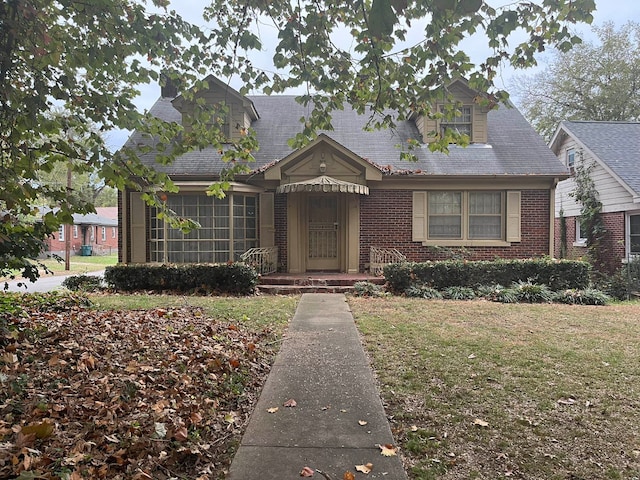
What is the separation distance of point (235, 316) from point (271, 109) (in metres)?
10.1

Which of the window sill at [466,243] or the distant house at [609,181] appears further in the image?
the distant house at [609,181]

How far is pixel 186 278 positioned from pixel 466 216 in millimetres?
8076

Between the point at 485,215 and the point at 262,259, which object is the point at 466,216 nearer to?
the point at 485,215

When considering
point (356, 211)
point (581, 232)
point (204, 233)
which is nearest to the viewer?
point (204, 233)

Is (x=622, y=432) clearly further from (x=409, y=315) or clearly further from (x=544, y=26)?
(x=409, y=315)

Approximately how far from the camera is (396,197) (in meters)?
12.4

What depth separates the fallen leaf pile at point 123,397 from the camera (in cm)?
266

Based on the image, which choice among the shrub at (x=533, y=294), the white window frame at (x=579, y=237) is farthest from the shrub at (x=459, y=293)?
the white window frame at (x=579, y=237)

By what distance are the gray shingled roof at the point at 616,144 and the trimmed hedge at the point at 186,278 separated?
12276 mm

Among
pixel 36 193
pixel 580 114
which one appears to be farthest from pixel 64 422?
pixel 580 114

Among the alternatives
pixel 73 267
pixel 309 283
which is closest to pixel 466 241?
pixel 309 283

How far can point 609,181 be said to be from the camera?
1482cm

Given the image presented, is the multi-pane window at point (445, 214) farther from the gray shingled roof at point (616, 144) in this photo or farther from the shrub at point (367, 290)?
the gray shingled roof at point (616, 144)

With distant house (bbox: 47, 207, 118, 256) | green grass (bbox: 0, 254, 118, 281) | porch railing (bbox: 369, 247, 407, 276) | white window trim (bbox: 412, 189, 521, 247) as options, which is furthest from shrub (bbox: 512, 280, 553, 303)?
distant house (bbox: 47, 207, 118, 256)
